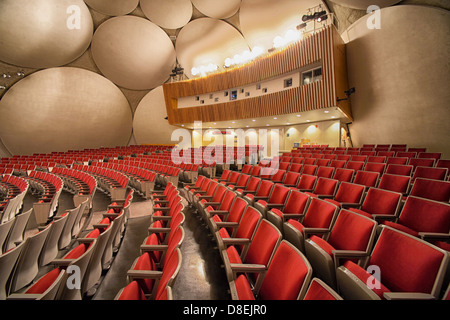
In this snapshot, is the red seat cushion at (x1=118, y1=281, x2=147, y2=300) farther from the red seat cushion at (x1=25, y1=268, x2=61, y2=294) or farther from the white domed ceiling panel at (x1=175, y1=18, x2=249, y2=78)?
the white domed ceiling panel at (x1=175, y1=18, x2=249, y2=78)

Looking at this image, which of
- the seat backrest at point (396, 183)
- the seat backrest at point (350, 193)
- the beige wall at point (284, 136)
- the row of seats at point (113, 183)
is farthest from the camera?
the beige wall at point (284, 136)

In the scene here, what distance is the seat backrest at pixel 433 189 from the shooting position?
170 centimetres

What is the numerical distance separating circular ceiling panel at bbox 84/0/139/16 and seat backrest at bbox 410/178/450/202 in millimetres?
10186

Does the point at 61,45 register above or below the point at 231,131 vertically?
above

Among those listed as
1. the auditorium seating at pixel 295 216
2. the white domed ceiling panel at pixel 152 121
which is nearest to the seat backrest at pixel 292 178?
the auditorium seating at pixel 295 216

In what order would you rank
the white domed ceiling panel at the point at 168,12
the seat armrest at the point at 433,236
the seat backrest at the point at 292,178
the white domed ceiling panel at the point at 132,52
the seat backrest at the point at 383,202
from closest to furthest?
the seat armrest at the point at 433,236 → the seat backrest at the point at 383,202 → the seat backrest at the point at 292,178 → the white domed ceiling panel at the point at 168,12 → the white domed ceiling panel at the point at 132,52

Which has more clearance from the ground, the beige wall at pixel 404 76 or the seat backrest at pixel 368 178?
the beige wall at pixel 404 76

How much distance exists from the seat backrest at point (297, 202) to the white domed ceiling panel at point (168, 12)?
30.7 ft

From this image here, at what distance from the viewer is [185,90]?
9.09 m

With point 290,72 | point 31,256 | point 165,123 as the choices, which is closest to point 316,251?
point 31,256

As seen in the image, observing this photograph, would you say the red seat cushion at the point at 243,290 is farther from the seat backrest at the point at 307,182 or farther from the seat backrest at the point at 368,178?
the seat backrest at the point at 368,178

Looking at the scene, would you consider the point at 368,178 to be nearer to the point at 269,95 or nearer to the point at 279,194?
the point at 279,194

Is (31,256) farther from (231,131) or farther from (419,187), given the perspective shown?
(231,131)

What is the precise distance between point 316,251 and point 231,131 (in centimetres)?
929
